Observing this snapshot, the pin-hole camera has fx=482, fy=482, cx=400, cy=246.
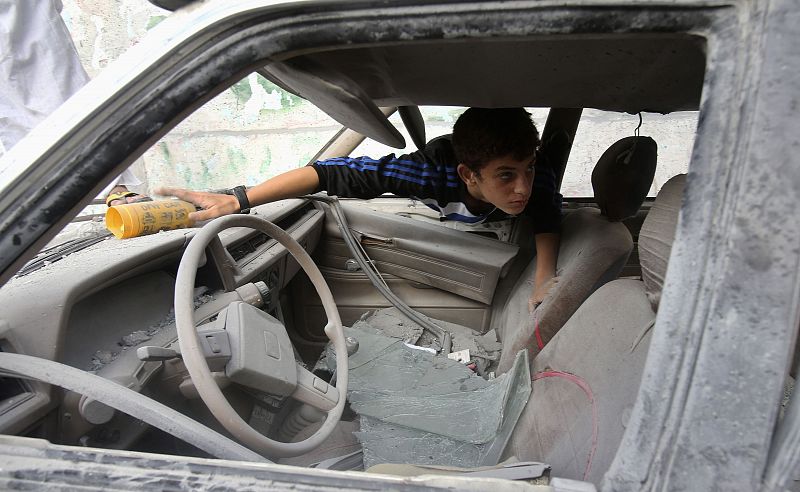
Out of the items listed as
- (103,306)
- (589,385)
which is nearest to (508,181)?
(589,385)

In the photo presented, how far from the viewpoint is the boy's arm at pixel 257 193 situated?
1287 millimetres

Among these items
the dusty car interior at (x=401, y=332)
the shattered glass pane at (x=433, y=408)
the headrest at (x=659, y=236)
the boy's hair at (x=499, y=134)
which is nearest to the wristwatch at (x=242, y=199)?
the dusty car interior at (x=401, y=332)

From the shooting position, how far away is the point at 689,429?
592 millimetres

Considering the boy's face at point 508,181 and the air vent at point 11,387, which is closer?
the air vent at point 11,387

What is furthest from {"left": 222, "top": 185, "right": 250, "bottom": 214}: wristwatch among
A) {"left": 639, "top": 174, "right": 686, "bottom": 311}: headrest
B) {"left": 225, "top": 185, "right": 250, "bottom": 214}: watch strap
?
{"left": 639, "top": 174, "right": 686, "bottom": 311}: headrest

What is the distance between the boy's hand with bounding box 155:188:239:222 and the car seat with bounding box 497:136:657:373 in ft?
3.40

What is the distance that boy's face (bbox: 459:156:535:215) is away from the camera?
1.66m

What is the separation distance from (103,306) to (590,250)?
1.43m

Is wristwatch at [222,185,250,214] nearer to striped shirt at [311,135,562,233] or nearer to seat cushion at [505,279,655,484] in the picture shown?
striped shirt at [311,135,562,233]

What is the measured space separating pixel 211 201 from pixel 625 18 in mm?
1180

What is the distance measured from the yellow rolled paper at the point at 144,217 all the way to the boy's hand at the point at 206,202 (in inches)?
2.0

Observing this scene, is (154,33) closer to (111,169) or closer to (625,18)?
(111,169)

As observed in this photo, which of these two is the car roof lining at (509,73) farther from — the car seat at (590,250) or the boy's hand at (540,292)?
the boy's hand at (540,292)

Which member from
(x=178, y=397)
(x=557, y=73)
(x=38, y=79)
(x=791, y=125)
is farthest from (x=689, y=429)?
(x=38, y=79)
